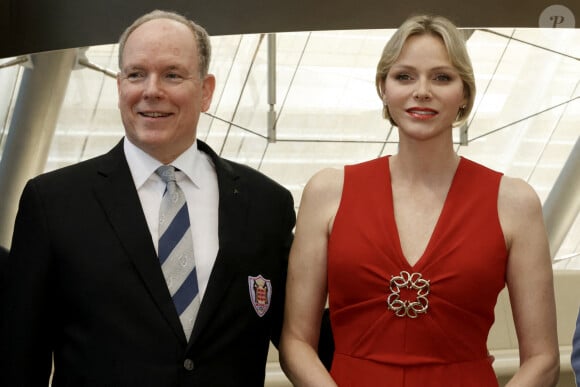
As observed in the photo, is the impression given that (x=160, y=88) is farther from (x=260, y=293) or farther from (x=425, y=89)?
(x=425, y=89)

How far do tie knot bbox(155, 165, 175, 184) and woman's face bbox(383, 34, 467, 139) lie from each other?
780 millimetres

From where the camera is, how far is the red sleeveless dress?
3447mm

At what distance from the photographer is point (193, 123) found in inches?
137

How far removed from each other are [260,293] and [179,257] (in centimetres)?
32

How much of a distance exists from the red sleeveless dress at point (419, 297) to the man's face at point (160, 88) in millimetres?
649

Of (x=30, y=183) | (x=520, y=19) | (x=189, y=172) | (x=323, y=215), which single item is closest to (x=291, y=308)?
(x=323, y=215)

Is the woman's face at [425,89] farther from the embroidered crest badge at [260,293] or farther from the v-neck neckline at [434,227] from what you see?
the embroidered crest badge at [260,293]

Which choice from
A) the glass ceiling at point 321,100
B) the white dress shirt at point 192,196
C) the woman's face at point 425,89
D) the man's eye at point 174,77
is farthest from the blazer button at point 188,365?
the glass ceiling at point 321,100

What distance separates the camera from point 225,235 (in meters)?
3.38

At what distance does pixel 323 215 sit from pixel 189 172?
1.66 feet

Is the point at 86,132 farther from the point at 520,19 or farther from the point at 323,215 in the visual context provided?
the point at 323,215

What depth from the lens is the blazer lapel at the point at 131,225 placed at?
321 cm

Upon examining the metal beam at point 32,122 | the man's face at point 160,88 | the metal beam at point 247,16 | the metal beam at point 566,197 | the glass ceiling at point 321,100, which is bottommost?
the man's face at point 160,88

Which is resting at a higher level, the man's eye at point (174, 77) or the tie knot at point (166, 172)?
the man's eye at point (174, 77)
